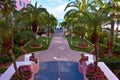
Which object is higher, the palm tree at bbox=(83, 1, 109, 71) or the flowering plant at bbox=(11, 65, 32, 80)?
the palm tree at bbox=(83, 1, 109, 71)

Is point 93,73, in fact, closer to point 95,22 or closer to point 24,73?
point 95,22

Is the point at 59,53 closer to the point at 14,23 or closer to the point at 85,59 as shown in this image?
the point at 85,59

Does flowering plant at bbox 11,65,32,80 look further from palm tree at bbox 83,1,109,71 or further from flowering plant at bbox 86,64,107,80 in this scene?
palm tree at bbox 83,1,109,71

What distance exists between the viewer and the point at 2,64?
79.4 feet

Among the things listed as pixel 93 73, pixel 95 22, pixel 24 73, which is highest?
pixel 95 22

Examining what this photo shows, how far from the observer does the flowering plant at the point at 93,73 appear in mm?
16281

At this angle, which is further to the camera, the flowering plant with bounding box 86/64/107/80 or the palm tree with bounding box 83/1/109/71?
the palm tree with bounding box 83/1/109/71

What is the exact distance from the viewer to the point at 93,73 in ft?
55.4

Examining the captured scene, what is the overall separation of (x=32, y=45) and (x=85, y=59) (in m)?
14.1

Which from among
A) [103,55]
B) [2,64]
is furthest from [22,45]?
[103,55]

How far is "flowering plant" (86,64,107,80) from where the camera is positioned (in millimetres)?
16281

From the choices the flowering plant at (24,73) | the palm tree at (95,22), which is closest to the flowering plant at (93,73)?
the palm tree at (95,22)

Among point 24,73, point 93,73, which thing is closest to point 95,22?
point 93,73

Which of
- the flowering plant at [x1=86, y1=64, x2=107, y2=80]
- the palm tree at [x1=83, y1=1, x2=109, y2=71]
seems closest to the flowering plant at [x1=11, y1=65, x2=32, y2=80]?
the flowering plant at [x1=86, y1=64, x2=107, y2=80]
